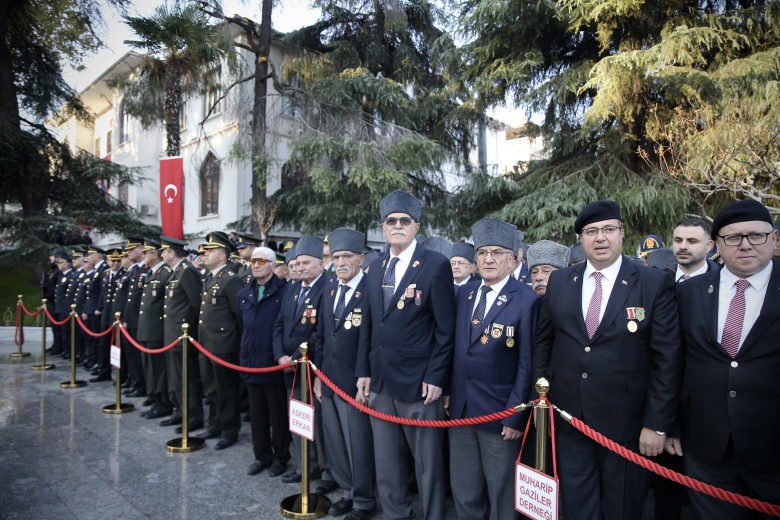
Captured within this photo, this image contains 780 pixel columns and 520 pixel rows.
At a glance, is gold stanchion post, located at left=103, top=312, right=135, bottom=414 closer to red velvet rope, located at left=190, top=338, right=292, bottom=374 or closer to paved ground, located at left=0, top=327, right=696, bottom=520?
paved ground, located at left=0, top=327, right=696, bottom=520

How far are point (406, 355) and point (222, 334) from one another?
2.77 meters

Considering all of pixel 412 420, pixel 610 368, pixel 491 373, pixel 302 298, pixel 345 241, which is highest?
pixel 345 241

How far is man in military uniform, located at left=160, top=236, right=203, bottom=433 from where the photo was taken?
238 inches

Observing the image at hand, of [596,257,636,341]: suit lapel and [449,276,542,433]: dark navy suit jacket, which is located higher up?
[596,257,636,341]: suit lapel

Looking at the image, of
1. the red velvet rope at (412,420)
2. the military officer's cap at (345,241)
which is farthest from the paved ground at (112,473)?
the military officer's cap at (345,241)

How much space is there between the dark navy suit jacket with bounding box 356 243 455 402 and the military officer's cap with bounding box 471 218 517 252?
373 millimetres

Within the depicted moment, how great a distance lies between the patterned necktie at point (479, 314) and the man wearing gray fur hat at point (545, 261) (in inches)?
38.9

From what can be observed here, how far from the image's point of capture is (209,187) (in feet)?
77.4

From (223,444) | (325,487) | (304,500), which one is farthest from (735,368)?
(223,444)

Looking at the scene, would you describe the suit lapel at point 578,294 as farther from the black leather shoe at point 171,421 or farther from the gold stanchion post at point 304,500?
the black leather shoe at point 171,421

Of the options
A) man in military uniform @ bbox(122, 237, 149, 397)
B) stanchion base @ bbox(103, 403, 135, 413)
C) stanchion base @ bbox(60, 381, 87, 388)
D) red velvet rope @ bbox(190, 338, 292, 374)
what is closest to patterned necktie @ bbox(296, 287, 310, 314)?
red velvet rope @ bbox(190, 338, 292, 374)

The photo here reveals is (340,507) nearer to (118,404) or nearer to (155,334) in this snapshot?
(155,334)

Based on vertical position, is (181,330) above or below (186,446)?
above

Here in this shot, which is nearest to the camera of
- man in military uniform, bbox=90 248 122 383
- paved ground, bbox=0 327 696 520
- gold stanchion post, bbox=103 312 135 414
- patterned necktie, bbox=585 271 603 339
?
patterned necktie, bbox=585 271 603 339
